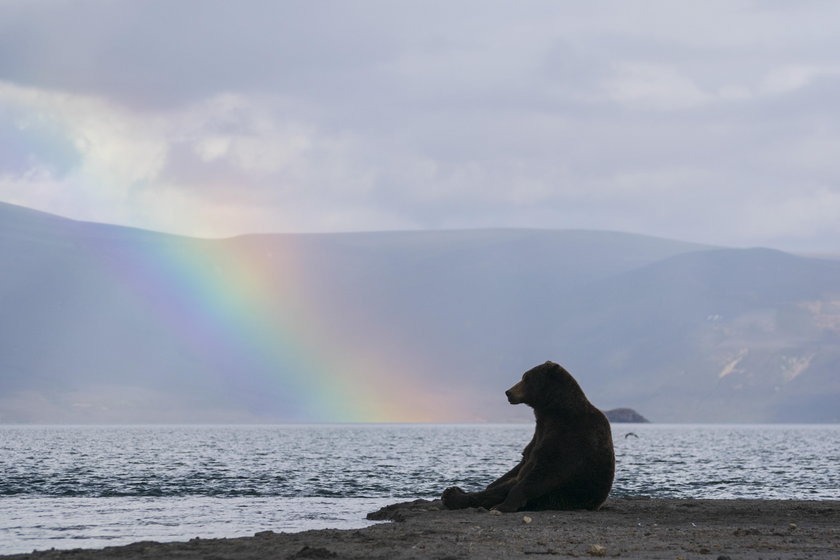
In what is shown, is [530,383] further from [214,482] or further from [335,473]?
[335,473]

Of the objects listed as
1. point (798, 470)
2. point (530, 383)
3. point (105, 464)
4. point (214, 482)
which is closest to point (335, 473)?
point (214, 482)

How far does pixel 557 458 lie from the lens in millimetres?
26859

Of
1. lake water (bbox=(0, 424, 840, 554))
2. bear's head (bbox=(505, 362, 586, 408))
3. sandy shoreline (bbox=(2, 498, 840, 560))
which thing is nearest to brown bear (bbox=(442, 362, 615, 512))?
bear's head (bbox=(505, 362, 586, 408))

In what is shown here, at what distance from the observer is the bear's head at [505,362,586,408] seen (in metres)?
27.3

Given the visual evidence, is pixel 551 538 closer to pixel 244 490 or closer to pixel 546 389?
pixel 546 389

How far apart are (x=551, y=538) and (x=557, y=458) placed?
19.5 ft

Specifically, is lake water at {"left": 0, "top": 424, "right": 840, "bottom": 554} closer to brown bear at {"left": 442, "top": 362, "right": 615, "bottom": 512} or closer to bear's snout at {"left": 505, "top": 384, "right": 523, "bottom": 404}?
brown bear at {"left": 442, "top": 362, "right": 615, "bottom": 512}

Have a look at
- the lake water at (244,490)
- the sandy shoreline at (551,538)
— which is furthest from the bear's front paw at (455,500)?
the lake water at (244,490)

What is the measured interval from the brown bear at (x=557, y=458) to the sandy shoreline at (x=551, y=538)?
55cm

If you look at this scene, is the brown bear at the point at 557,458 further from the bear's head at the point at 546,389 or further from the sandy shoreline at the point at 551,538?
the sandy shoreline at the point at 551,538

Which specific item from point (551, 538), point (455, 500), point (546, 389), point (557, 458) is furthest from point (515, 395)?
point (551, 538)

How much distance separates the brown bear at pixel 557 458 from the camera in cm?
2686

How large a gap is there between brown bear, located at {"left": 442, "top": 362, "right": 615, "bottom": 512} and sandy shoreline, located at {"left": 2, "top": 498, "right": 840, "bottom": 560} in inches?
21.7

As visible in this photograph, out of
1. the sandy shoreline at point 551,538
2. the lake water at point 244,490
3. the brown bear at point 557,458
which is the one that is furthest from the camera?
the brown bear at point 557,458
